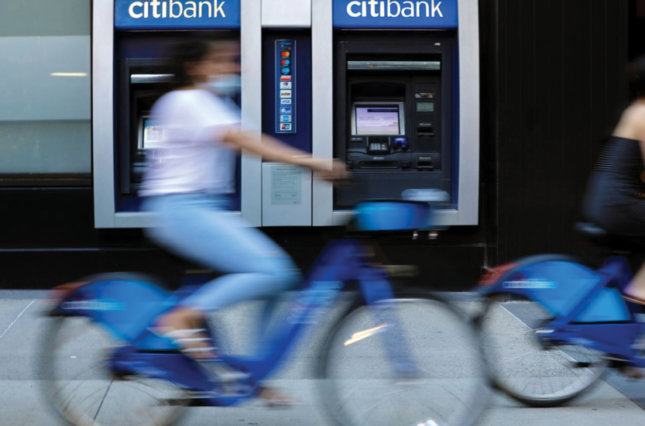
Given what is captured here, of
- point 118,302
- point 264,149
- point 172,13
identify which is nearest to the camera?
point 264,149

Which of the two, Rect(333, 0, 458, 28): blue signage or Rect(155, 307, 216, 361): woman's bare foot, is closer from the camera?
Rect(155, 307, 216, 361): woman's bare foot

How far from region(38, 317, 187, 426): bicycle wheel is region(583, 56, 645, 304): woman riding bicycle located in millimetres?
2048

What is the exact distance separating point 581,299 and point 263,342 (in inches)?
58.5

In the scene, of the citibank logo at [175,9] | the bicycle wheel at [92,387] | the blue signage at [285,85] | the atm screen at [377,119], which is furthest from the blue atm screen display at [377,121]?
the bicycle wheel at [92,387]

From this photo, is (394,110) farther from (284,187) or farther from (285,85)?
(284,187)

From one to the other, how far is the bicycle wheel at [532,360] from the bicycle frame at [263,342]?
0.72m

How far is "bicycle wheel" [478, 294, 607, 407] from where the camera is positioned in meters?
3.91

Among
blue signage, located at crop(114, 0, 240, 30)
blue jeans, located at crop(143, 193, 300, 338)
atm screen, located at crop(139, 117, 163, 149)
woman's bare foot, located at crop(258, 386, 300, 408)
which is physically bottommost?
woman's bare foot, located at crop(258, 386, 300, 408)

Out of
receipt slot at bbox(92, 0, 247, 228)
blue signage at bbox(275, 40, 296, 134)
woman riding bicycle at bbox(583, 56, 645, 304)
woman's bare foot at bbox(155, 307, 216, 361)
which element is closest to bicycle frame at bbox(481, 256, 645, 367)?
woman riding bicycle at bbox(583, 56, 645, 304)

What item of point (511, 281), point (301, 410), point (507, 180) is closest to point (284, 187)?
point (507, 180)

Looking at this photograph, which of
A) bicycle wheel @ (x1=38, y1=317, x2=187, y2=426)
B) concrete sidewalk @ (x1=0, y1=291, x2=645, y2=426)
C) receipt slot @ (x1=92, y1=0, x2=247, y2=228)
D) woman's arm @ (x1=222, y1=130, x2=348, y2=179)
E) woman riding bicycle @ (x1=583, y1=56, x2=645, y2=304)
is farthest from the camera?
receipt slot @ (x1=92, y1=0, x2=247, y2=228)

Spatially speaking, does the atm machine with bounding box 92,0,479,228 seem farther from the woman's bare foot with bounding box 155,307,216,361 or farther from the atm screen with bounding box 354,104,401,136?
the woman's bare foot with bounding box 155,307,216,361

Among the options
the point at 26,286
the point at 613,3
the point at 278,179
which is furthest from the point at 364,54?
the point at 26,286

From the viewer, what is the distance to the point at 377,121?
685 cm
